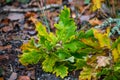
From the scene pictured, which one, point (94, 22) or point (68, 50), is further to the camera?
point (94, 22)

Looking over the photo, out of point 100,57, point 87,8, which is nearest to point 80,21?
point 87,8

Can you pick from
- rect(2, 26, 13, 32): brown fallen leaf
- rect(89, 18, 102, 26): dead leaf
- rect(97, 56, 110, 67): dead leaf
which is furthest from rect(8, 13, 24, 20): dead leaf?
rect(97, 56, 110, 67): dead leaf

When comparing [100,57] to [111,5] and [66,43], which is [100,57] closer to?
[66,43]

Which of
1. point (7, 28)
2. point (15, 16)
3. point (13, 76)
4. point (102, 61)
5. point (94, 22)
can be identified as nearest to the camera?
point (102, 61)

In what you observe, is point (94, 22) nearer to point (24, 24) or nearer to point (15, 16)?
point (24, 24)

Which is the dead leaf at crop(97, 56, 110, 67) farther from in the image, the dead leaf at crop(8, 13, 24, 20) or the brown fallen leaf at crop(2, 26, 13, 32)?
the dead leaf at crop(8, 13, 24, 20)

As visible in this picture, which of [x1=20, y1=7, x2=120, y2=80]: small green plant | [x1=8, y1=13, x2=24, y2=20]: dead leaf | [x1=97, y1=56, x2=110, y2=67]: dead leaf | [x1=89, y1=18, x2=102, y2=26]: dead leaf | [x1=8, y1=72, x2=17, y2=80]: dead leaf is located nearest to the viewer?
[x1=97, y1=56, x2=110, y2=67]: dead leaf

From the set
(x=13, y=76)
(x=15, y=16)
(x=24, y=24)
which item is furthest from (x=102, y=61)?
(x=15, y=16)

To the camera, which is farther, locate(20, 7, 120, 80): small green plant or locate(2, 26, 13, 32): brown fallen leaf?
locate(2, 26, 13, 32): brown fallen leaf
